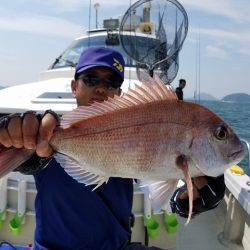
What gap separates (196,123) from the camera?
64.9 inches

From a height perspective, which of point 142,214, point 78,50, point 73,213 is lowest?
point 142,214

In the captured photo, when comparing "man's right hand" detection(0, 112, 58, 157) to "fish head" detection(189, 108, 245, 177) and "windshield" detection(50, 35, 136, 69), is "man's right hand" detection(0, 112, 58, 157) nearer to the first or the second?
"fish head" detection(189, 108, 245, 177)

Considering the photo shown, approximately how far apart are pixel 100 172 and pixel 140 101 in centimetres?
33

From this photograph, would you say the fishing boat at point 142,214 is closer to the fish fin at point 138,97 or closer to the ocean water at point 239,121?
the ocean water at point 239,121

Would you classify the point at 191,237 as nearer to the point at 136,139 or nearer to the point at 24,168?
the point at 24,168

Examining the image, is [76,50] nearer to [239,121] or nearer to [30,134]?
[30,134]

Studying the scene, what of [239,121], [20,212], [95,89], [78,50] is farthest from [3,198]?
[239,121]

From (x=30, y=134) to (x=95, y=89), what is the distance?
809 millimetres

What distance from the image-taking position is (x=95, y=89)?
7.98 feet

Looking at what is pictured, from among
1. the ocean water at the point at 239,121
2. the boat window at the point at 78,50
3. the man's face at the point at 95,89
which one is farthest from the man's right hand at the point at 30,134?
the boat window at the point at 78,50

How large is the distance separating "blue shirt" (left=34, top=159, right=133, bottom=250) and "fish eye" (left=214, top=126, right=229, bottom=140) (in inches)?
35.4

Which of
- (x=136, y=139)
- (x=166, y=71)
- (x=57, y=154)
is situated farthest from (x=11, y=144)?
(x=166, y=71)

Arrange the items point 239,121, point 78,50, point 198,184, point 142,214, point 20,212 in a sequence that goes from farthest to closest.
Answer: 1. point 239,121
2. point 78,50
3. point 142,214
4. point 20,212
5. point 198,184

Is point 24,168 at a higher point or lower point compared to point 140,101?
lower
